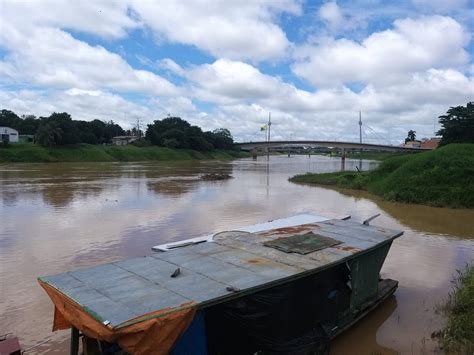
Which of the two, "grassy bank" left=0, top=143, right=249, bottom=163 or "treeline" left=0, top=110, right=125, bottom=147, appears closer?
"grassy bank" left=0, top=143, right=249, bottom=163

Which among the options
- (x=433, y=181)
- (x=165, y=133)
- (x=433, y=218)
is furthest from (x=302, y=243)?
(x=165, y=133)

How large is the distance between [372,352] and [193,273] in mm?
3592

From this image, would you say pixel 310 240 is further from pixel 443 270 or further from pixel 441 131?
pixel 441 131

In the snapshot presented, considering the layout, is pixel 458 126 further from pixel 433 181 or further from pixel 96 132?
pixel 96 132

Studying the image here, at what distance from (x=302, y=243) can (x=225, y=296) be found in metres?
2.73

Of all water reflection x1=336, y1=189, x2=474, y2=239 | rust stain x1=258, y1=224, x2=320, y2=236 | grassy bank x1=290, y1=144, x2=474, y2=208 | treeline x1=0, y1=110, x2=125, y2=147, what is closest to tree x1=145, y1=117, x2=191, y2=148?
treeline x1=0, y1=110, x2=125, y2=147

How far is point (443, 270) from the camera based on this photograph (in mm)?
11258

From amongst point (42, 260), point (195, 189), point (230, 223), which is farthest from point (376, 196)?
point (42, 260)

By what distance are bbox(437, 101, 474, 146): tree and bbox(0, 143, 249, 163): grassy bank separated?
162ft

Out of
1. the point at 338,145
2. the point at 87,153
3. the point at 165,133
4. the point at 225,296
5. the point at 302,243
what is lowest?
the point at 225,296

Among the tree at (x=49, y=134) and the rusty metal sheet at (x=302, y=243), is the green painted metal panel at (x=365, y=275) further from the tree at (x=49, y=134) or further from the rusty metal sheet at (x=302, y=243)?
the tree at (x=49, y=134)

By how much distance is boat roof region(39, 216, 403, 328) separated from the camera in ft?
15.2

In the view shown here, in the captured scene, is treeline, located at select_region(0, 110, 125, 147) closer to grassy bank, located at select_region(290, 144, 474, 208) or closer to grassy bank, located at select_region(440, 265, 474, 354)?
grassy bank, located at select_region(290, 144, 474, 208)

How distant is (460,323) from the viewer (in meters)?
7.01
